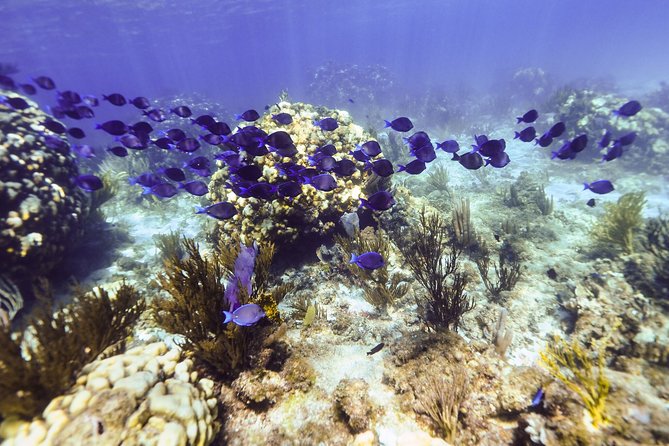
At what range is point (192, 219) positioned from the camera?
11641 mm

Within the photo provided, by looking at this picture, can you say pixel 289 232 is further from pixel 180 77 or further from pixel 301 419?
pixel 180 77

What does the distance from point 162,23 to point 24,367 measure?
63.8 m

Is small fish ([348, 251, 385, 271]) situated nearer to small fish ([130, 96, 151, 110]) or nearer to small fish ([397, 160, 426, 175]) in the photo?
small fish ([397, 160, 426, 175])

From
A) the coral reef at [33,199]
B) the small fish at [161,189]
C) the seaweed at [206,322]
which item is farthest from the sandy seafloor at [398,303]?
the small fish at [161,189]

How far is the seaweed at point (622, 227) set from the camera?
7.10 meters

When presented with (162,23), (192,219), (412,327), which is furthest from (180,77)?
(412,327)

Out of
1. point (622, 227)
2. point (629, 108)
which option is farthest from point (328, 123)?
point (629, 108)

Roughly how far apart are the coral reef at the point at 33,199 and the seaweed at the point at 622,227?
12.7 meters

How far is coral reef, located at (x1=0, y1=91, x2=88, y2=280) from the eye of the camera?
630 cm

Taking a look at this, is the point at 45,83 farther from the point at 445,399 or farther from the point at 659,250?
the point at 659,250

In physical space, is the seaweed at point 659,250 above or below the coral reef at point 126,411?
below

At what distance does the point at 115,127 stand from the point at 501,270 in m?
8.23

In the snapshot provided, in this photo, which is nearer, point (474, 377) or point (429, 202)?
point (474, 377)

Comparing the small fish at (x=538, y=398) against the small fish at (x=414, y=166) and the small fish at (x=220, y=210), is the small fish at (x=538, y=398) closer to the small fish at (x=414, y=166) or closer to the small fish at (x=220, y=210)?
the small fish at (x=414, y=166)
